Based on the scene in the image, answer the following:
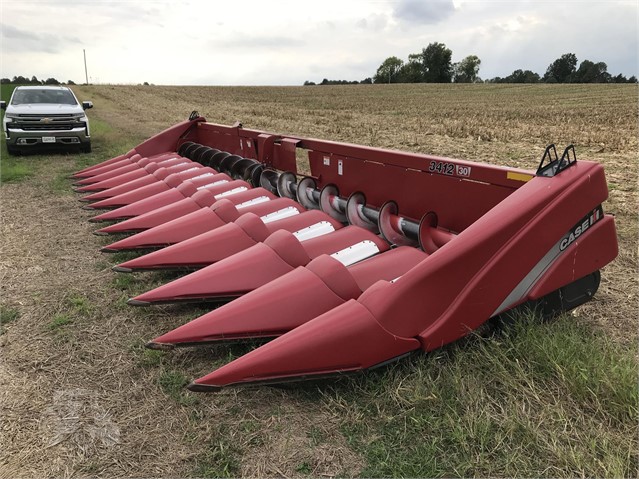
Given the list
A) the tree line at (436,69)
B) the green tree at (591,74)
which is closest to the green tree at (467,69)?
the tree line at (436,69)

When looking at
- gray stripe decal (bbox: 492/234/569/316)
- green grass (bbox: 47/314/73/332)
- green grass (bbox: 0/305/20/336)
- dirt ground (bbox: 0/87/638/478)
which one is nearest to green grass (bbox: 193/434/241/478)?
dirt ground (bbox: 0/87/638/478)

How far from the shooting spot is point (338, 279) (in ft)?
7.86

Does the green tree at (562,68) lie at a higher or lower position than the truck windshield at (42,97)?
higher

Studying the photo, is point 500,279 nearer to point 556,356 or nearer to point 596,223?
point 556,356

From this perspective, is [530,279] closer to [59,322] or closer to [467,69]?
[59,322]

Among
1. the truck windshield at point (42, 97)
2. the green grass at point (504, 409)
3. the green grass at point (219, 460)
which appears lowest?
the green grass at point (219, 460)

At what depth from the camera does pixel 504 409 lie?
2.03 m

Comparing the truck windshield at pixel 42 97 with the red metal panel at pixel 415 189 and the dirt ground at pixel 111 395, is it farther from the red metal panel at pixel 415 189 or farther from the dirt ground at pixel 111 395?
the red metal panel at pixel 415 189

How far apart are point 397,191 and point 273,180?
1.93 meters

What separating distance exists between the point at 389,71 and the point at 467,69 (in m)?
13.5

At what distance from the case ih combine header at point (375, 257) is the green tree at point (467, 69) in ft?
278

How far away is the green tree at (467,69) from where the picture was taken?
8100cm

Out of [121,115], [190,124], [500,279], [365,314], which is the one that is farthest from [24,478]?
[121,115]

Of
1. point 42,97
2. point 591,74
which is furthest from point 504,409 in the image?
point 591,74
